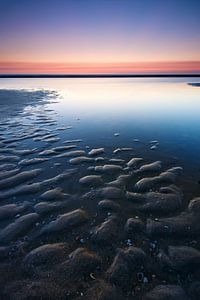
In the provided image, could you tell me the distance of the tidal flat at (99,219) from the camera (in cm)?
379

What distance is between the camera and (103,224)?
523 centimetres

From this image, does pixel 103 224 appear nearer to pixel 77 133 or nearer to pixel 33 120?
pixel 77 133

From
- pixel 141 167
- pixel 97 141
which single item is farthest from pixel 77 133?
pixel 141 167

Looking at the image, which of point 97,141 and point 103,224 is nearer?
point 103,224

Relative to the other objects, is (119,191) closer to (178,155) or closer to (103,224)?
(103,224)

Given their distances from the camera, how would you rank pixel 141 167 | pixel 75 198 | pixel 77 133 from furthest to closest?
pixel 77 133
pixel 141 167
pixel 75 198

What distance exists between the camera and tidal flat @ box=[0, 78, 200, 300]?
379cm

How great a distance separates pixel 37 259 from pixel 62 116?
48.6 ft

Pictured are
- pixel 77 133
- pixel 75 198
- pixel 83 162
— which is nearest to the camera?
pixel 75 198

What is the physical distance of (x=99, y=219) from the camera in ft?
17.9

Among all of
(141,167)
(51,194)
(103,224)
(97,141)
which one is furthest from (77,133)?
(103,224)

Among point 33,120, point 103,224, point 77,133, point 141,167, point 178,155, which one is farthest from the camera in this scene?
point 33,120

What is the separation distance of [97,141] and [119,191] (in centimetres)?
536

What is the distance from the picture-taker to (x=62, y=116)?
59.5ft
